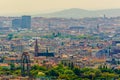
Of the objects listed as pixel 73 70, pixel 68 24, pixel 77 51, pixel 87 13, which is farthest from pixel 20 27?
pixel 87 13

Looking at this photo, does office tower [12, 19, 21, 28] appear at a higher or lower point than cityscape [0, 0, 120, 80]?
lower

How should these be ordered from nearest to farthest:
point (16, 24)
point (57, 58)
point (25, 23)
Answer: point (57, 58) → point (25, 23) → point (16, 24)

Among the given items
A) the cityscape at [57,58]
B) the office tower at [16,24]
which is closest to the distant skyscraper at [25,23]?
the cityscape at [57,58]

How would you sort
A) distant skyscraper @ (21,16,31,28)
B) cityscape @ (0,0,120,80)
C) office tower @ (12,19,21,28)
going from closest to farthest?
cityscape @ (0,0,120,80)
distant skyscraper @ (21,16,31,28)
office tower @ (12,19,21,28)

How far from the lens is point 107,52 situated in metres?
55.4

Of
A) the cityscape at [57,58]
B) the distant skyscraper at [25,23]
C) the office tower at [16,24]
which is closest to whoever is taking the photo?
the cityscape at [57,58]

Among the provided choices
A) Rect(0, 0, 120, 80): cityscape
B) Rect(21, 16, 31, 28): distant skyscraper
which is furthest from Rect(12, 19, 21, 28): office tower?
Rect(21, 16, 31, 28): distant skyscraper

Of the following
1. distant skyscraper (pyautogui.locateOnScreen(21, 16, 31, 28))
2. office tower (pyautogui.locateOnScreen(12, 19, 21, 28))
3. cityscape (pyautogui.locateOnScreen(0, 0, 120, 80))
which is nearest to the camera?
cityscape (pyautogui.locateOnScreen(0, 0, 120, 80))

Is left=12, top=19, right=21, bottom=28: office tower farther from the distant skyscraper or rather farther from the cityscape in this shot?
the distant skyscraper

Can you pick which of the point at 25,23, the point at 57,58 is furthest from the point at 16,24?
the point at 57,58

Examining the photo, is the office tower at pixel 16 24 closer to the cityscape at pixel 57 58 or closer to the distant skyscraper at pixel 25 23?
the cityscape at pixel 57 58

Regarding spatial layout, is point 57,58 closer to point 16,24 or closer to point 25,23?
point 25,23

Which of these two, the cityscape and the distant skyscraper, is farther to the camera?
the distant skyscraper

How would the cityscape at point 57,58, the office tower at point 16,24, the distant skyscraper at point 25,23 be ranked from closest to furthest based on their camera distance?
the cityscape at point 57,58 → the distant skyscraper at point 25,23 → the office tower at point 16,24
